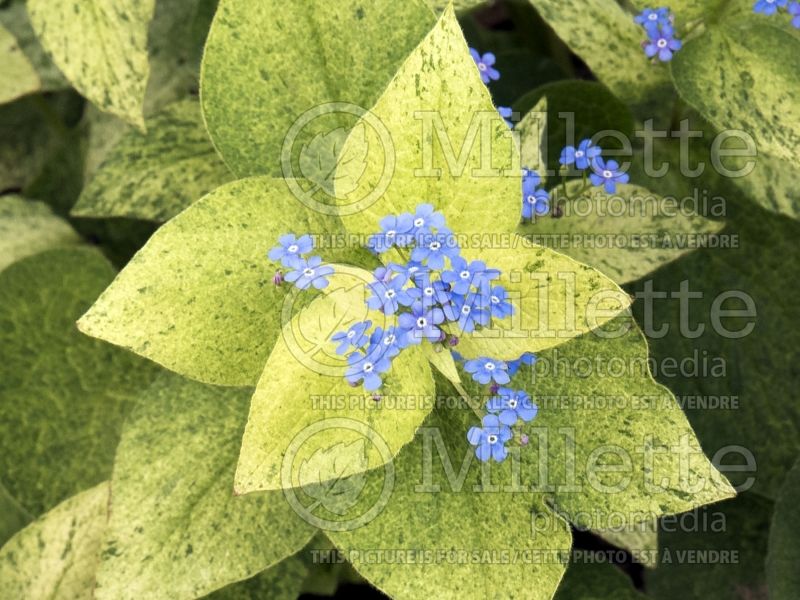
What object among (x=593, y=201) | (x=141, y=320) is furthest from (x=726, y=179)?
(x=141, y=320)

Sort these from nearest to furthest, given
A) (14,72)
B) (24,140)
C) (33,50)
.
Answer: (14,72), (33,50), (24,140)

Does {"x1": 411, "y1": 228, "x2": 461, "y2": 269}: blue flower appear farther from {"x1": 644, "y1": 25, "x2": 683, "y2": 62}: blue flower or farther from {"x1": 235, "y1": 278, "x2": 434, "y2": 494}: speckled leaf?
{"x1": 644, "y1": 25, "x2": 683, "y2": 62}: blue flower

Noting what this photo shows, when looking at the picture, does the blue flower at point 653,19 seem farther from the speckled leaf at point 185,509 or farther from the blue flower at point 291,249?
the speckled leaf at point 185,509

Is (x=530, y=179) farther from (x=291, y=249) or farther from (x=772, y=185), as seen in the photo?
(x=772, y=185)

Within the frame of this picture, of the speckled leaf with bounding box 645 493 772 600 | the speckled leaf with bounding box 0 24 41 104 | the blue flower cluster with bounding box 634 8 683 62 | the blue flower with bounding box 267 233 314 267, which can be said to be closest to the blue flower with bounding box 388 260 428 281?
the blue flower with bounding box 267 233 314 267

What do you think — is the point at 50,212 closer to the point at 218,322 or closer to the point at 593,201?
the point at 218,322

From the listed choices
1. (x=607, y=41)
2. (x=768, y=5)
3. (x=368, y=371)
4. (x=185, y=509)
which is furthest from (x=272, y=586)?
(x=768, y=5)
